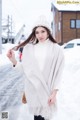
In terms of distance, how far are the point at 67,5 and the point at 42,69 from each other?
166 feet

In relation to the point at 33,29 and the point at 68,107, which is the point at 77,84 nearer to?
the point at 68,107

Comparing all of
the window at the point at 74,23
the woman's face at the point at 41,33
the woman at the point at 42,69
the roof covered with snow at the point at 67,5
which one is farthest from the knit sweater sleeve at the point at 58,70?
the roof covered with snow at the point at 67,5

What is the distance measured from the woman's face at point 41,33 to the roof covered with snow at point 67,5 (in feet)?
159

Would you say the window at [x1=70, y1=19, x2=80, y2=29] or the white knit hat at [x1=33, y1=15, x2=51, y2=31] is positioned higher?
the window at [x1=70, y1=19, x2=80, y2=29]

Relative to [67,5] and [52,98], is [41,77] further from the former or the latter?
[67,5]

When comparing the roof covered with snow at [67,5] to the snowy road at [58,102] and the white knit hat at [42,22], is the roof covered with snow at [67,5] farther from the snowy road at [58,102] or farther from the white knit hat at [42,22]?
the white knit hat at [42,22]

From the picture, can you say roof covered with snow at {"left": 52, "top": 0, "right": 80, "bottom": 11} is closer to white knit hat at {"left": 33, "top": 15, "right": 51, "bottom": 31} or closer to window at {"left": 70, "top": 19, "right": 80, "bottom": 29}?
window at {"left": 70, "top": 19, "right": 80, "bottom": 29}

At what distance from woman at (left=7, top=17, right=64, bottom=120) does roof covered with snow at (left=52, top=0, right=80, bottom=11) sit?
48.5m

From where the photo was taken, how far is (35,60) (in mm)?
4453

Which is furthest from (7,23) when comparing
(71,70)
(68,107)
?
(68,107)

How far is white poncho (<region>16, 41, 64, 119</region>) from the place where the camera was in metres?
4.44

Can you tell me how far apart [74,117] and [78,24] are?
45.7 metres

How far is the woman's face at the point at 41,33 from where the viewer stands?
14.8 ft

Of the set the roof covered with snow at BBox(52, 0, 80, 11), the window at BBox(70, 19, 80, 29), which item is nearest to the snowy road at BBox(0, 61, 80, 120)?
the window at BBox(70, 19, 80, 29)
